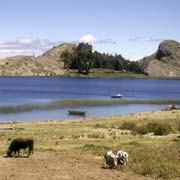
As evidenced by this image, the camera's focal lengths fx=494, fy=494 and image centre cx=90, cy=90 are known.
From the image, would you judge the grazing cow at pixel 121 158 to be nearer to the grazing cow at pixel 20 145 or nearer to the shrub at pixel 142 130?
the grazing cow at pixel 20 145

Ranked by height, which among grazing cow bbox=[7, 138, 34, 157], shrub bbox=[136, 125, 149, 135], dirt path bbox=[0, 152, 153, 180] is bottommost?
shrub bbox=[136, 125, 149, 135]

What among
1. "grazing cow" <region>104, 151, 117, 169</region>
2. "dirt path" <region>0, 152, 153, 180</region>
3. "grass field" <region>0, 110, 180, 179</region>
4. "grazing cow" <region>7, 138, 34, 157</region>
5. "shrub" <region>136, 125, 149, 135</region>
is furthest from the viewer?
"shrub" <region>136, 125, 149, 135</region>

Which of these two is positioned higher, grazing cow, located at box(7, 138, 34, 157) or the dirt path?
grazing cow, located at box(7, 138, 34, 157)

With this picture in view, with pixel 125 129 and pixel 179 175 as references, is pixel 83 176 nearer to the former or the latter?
pixel 179 175

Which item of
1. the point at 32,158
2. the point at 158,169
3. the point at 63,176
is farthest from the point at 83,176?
the point at 32,158

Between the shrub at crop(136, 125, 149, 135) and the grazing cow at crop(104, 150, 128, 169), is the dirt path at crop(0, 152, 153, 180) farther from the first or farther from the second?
the shrub at crop(136, 125, 149, 135)

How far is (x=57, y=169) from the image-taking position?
22453 mm

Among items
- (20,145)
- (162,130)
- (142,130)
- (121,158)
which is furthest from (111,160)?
(142,130)

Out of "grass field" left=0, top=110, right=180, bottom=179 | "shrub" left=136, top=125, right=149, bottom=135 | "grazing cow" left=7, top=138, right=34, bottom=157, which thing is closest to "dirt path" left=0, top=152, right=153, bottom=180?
"grass field" left=0, top=110, right=180, bottom=179

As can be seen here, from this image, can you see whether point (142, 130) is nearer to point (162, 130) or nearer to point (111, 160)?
point (162, 130)

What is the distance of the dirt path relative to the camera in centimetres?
2086

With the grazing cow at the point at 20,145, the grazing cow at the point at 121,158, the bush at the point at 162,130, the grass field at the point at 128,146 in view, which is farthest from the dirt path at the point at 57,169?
the bush at the point at 162,130

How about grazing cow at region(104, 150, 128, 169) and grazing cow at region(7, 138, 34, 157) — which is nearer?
grazing cow at region(104, 150, 128, 169)

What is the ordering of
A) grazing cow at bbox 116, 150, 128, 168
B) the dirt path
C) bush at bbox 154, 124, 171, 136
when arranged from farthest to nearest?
bush at bbox 154, 124, 171, 136 → grazing cow at bbox 116, 150, 128, 168 → the dirt path
